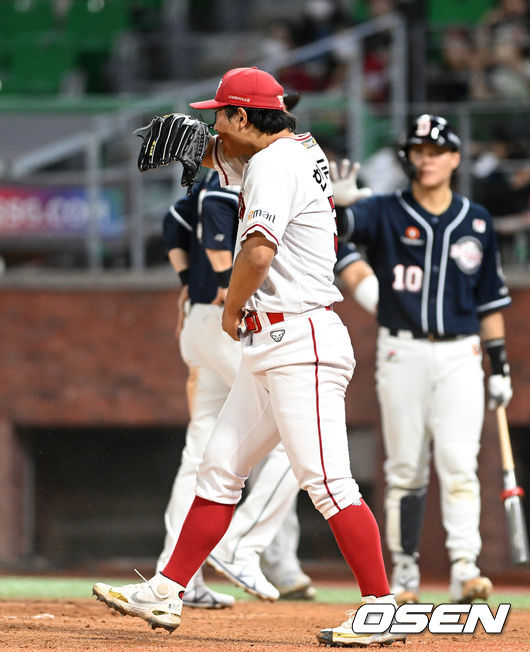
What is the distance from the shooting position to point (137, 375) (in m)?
10.5

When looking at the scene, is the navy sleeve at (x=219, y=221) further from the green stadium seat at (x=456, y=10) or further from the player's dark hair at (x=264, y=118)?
the green stadium seat at (x=456, y=10)

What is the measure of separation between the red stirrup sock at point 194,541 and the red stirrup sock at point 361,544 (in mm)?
449

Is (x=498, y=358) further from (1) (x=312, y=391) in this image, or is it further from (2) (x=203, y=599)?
(1) (x=312, y=391)

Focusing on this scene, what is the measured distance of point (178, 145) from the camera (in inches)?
185

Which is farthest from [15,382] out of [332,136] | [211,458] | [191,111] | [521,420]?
[211,458]

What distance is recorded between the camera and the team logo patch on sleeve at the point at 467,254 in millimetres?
6531

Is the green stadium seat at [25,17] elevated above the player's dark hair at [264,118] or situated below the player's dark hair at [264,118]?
above

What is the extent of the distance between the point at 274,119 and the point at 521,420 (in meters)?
6.04

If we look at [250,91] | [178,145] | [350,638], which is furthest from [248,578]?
[250,91]

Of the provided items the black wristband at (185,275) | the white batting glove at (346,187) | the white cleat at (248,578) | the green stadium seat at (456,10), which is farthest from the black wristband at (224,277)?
the green stadium seat at (456,10)

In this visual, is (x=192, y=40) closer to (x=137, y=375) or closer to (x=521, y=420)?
(x=137, y=375)

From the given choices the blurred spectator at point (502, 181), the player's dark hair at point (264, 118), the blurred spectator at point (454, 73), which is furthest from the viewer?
the blurred spectator at point (454, 73)

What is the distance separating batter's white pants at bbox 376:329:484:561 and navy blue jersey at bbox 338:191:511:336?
0.13m

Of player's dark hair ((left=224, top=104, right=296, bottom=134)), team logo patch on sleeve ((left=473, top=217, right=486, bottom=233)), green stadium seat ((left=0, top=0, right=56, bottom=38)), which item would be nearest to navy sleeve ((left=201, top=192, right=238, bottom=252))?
player's dark hair ((left=224, top=104, right=296, bottom=134))
